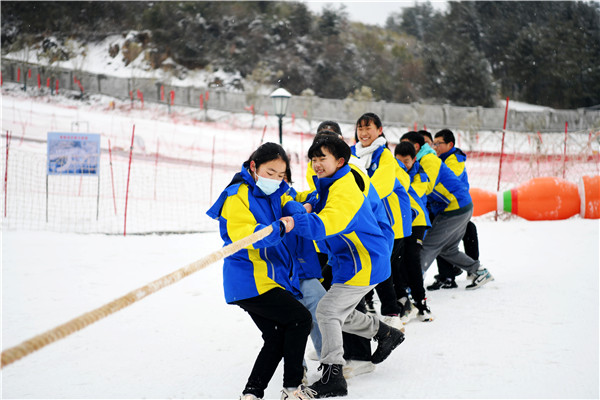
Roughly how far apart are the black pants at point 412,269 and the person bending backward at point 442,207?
501 mm

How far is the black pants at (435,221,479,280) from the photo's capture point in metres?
5.88

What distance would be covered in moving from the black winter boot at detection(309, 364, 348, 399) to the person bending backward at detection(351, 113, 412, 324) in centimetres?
110

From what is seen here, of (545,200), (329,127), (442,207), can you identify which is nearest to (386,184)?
(329,127)

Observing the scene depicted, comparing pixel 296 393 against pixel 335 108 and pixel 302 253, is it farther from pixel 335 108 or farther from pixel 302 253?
pixel 335 108

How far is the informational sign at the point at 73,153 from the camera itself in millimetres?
9961

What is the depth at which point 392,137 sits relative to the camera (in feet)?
107

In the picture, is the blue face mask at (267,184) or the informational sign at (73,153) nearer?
the blue face mask at (267,184)

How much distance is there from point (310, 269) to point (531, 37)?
44872 millimetres

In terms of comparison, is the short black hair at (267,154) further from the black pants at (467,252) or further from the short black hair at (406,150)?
the black pants at (467,252)

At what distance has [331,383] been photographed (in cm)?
316

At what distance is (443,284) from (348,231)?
314 cm

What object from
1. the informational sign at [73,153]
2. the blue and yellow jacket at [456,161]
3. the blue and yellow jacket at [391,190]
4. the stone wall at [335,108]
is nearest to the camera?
the blue and yellow jacket at [391,190]

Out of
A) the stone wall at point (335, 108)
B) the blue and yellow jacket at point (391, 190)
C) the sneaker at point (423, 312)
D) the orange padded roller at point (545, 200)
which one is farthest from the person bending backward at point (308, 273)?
the stone wall at point (335, 108)

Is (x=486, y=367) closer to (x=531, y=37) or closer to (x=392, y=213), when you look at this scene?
(x=392, y=213)
